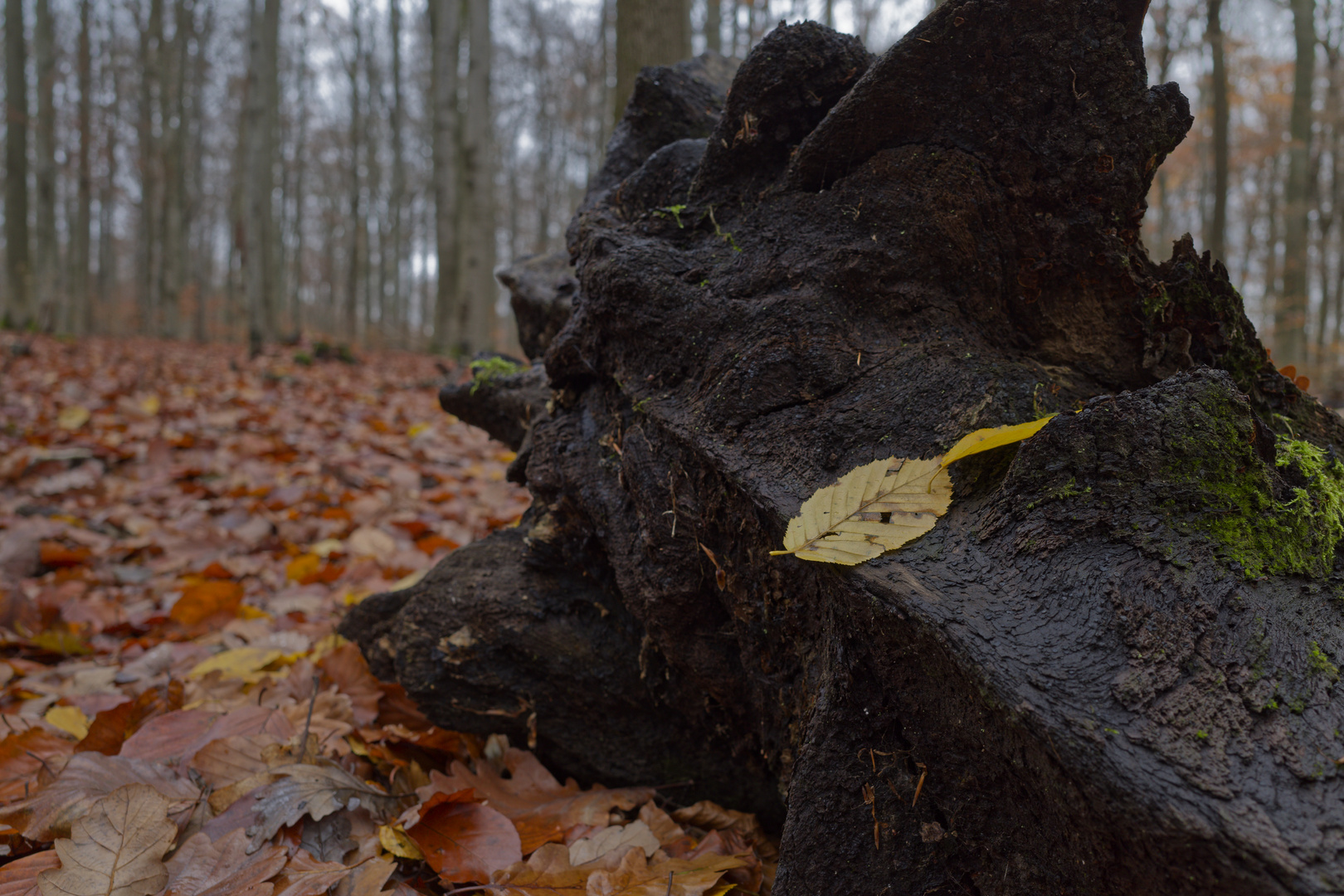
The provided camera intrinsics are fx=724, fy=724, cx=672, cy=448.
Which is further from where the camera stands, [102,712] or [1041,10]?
[102,712]

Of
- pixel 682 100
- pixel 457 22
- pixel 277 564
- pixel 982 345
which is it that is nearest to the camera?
pixel 982 345

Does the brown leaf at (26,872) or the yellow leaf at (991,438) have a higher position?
the yellow leaf at (991,438)

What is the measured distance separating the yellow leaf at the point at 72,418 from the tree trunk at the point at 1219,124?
402 inches

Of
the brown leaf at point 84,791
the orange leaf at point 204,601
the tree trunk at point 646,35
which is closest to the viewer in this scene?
the brown leaf at point 84,791

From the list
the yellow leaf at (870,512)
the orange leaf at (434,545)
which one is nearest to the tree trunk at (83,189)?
the orange leaf at (434,545)

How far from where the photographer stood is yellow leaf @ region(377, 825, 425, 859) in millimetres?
1207

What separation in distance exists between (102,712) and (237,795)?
18.8 inches

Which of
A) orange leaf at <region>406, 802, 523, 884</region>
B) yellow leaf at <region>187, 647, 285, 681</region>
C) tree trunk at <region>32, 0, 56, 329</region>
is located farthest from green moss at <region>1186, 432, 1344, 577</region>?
tree trunk at <region>32, 0, 56, 329</region>

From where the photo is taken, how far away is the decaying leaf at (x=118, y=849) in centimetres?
108

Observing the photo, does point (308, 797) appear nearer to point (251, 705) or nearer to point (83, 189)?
point (251, 705)

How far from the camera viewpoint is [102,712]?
5.16ft

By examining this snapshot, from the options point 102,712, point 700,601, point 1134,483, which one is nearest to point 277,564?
point 102,712

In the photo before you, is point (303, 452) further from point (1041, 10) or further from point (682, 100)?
point (1041, 10)

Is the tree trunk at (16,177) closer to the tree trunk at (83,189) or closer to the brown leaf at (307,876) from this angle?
the tree trunk at (83,189)
